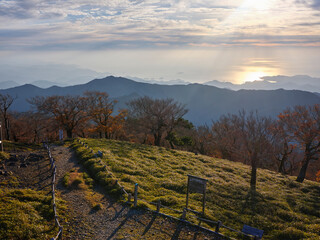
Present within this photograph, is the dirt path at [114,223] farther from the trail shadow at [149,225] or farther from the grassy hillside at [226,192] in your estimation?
the grassy hillside at [226,192]

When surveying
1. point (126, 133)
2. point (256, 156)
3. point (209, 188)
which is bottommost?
point (126, 133)

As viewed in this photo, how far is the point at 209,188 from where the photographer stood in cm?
2548

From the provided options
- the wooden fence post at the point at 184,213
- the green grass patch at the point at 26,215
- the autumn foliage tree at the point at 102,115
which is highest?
the green grass patch at the point at 26,215

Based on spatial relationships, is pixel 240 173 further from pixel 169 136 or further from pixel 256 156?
pixel 169 136

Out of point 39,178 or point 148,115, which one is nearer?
point 39,178

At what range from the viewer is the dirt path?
576 inches

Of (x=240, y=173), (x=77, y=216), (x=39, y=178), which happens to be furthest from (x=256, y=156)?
(x=39, y=178)

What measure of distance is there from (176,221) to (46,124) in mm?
57084

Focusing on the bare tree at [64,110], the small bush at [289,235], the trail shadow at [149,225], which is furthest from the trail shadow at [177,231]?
the bare tree at [64,110]

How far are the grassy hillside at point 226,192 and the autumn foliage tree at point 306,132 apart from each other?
562 centimetres

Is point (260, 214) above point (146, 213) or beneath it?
beneath

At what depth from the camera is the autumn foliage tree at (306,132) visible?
36781 millimetres

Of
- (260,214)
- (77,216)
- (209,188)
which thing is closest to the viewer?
(77,216)

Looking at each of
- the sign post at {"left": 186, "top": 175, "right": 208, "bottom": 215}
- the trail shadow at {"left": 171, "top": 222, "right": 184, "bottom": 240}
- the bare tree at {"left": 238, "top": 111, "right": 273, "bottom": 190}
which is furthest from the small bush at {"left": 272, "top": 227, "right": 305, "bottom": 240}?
the bare tree at {"left": 238, "top": 111, "right": 273, "bottom": 190}
